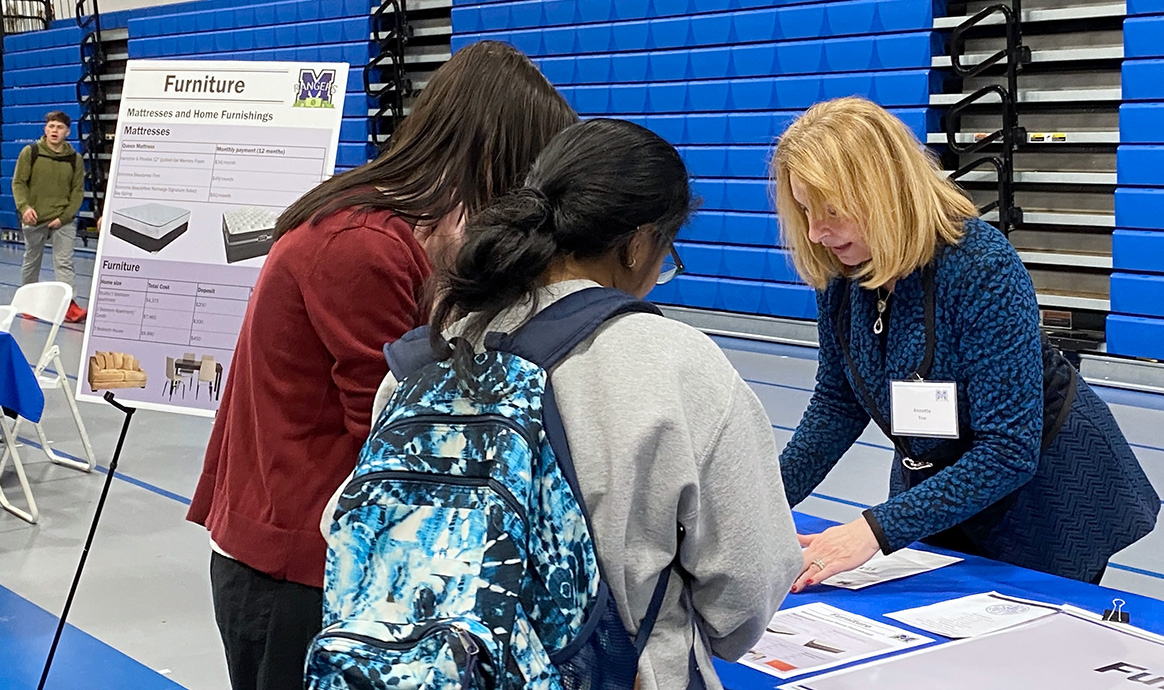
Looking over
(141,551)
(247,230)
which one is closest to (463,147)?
(247,230)

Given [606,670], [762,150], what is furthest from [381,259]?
[762,150]

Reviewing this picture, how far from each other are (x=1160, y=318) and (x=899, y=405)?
5.16 m

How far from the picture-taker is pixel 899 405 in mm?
1875

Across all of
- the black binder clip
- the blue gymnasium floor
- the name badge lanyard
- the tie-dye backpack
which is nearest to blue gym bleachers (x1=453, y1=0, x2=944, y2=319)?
the blue gymnasium floor

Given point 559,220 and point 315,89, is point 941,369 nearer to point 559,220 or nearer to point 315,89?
point 559,220

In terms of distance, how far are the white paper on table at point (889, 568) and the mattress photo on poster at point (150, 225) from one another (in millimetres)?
1988

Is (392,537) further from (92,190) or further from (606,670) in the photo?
(92,190)

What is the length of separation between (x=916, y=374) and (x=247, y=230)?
181 cm

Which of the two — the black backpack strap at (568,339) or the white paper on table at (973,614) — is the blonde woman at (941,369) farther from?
the black backpack strap at (568,339)

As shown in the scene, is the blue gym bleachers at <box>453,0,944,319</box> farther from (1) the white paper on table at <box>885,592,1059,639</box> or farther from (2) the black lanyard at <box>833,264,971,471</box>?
(1) the white paper on table at <box>885,592,1059,639</box>

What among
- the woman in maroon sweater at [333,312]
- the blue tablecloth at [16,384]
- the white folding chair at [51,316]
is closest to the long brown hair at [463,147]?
the woman in maroon sweater at [333,312]

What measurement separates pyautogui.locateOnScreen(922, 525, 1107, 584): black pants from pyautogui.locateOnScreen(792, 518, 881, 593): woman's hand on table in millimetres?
292

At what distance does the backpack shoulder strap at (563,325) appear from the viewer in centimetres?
113

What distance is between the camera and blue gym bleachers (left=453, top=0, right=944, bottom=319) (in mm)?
7422
